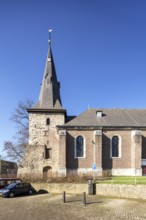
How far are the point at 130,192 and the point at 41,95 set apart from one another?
22347 millimetres

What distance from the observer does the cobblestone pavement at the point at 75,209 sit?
48.3ft

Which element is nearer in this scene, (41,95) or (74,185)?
(74,185)

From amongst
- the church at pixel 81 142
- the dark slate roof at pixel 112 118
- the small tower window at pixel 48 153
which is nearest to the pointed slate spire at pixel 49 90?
the church at pixel 81 142

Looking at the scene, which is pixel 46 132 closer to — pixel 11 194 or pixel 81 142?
pixel 81 142

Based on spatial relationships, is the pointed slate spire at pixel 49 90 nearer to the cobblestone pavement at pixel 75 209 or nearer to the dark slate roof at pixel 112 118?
the dark slate roof at pixel 112 118

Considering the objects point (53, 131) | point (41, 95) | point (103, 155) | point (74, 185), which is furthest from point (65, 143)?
point (74, 185)

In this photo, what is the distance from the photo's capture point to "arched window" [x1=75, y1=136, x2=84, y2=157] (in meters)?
35.8

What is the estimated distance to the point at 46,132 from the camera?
37000 mm

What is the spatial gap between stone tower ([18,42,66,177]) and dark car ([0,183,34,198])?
933 centimetres

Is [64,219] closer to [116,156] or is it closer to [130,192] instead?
[130,192]

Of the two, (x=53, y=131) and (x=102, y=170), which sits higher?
(x=53, y=131)

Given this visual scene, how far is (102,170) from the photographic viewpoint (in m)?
34.6

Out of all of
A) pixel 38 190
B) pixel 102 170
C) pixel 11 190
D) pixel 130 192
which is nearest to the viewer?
pixel 130 192

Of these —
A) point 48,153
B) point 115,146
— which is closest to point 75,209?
point 48,153
